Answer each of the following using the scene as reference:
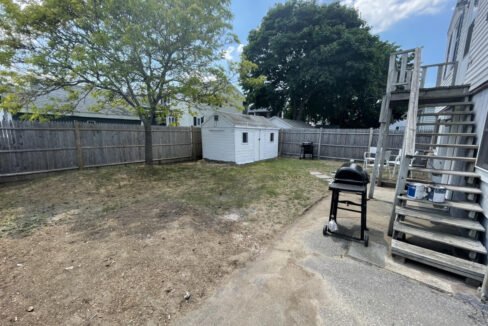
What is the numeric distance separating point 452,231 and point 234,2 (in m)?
8.41

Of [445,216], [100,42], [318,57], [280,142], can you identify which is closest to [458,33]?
[445,216]

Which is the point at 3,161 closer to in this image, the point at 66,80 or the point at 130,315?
the point at 66,80

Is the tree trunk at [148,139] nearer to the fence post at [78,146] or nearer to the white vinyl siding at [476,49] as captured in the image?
the fence post at [78,146]

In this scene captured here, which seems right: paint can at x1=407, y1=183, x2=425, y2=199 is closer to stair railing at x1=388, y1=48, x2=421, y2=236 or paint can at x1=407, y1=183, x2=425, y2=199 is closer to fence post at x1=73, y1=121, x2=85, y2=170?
stair railing at x1=388, y1=48, x2=421, y2=236

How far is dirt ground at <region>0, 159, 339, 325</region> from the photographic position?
74.2 inches

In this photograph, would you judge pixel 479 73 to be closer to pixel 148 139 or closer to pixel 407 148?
pixel 407 148

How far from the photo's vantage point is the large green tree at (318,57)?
1585 centimetres

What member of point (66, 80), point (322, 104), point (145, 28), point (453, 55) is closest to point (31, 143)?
point (66, 80)

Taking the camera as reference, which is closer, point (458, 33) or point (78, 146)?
point (458, 33)

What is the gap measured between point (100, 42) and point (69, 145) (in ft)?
11.8

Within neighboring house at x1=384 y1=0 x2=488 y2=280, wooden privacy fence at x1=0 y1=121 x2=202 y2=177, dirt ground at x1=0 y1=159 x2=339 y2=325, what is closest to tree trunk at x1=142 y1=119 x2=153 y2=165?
wooden privacy fence at x1=0 y1=121 x2=202 y2=177

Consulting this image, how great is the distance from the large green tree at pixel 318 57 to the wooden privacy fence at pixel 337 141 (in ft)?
16.3

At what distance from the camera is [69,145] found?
6.89 m

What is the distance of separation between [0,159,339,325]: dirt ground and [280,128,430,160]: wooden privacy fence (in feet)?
22.3
